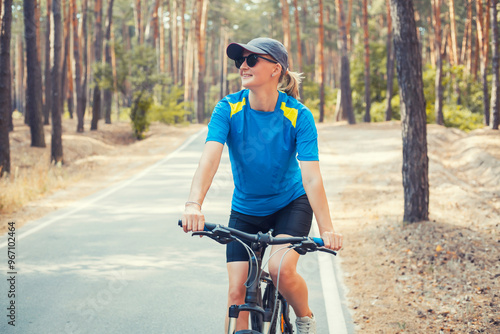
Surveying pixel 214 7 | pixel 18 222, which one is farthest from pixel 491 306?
pixel 214 7

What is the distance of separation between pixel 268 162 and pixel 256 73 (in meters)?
0.53

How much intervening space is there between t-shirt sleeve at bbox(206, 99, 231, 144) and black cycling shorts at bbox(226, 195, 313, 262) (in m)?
0.54

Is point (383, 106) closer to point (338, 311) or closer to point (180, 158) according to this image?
point (180, 158)

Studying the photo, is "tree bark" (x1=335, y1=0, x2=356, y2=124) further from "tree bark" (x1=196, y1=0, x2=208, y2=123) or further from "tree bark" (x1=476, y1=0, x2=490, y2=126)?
"tree bark" (x1=196, y1=0, x2=208, y2=123)

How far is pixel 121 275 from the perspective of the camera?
6383 mm

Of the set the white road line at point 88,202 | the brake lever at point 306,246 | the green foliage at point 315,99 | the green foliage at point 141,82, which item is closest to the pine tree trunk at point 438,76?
the green foliage at point 315,99

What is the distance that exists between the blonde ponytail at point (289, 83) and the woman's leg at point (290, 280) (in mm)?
1040

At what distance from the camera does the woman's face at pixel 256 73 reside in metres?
3.11

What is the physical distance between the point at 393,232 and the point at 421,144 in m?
1.44

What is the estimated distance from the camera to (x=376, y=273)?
6.70m

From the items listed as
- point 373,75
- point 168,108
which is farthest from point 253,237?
point 373,75

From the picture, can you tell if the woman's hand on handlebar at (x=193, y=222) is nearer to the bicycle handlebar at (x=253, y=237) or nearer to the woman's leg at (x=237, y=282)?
the bicycle handlebar at (x=253, y=237)

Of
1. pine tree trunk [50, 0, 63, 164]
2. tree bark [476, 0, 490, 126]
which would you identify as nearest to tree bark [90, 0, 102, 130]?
pine tree trunk [50, 0, 63, 164]

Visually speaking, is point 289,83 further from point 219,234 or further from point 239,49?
point 219,234
